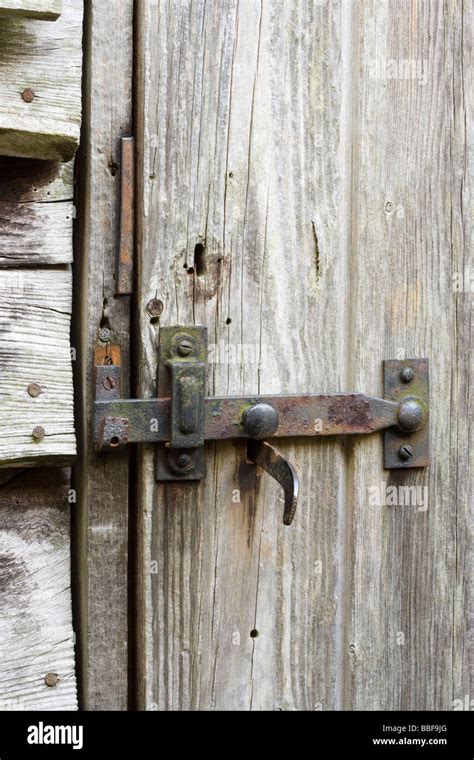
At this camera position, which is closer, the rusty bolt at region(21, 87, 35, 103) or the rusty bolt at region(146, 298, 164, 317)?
the rusty bolt at region(21, 87, 35, 103)

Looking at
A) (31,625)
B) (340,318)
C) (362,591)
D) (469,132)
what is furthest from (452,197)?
(31,625)

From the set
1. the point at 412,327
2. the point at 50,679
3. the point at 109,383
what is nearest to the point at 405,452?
the point at 412,327

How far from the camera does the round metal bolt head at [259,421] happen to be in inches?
39.4

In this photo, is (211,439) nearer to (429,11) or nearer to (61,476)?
(61,476)

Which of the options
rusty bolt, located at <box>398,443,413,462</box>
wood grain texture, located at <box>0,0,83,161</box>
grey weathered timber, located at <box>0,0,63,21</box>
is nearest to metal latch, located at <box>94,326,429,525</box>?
rusty bolt, located at <box>398,443,413,462</box>

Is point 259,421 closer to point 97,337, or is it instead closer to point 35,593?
point 97,337

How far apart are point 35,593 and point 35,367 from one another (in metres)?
0.26

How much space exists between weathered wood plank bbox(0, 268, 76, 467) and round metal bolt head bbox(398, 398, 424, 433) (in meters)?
0.41

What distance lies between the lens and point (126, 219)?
985 mm

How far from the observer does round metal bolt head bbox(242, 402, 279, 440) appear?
100cm

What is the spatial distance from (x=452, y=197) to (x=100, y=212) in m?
0.44

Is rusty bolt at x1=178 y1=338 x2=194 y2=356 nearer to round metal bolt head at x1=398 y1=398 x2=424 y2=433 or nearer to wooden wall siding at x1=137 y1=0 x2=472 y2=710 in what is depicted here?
wooden wall siding at x1=137 y1=0 x2=472 y2=710

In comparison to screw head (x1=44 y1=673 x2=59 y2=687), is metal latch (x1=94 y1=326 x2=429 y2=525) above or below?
above
